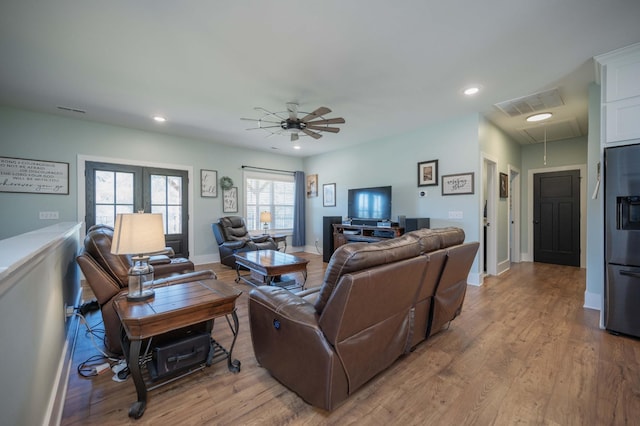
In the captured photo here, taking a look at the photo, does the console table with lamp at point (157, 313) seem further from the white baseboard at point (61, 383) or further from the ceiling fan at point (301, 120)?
the ceiling fan at point (301, 120)

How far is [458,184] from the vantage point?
4.34m

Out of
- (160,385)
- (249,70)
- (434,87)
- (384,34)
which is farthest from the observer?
(434,87)

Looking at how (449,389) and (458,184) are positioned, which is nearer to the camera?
(449,389)

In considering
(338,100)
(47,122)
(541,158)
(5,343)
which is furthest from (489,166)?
(47,122)

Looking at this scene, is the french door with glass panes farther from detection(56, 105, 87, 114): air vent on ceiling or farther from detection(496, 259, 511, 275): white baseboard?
detection(496, 259, 511, 275): white baseboard

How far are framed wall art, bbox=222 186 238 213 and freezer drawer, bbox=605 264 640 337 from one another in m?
6.04

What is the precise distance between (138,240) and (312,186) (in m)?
5.68

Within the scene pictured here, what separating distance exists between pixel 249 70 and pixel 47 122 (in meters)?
3.74

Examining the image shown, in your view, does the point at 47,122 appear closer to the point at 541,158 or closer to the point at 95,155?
the point at 95,155

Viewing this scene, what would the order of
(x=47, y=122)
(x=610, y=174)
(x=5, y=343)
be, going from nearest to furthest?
1. (x=5, y=343)
2. (x=610, y=174)
3. (x=47, y=122)

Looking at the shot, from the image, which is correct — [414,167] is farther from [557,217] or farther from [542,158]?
[557,217]

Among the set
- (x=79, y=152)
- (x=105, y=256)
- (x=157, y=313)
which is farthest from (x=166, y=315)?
(x=79, y=152)

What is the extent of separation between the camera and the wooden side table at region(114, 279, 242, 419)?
1521 mm

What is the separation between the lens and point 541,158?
5.79m
